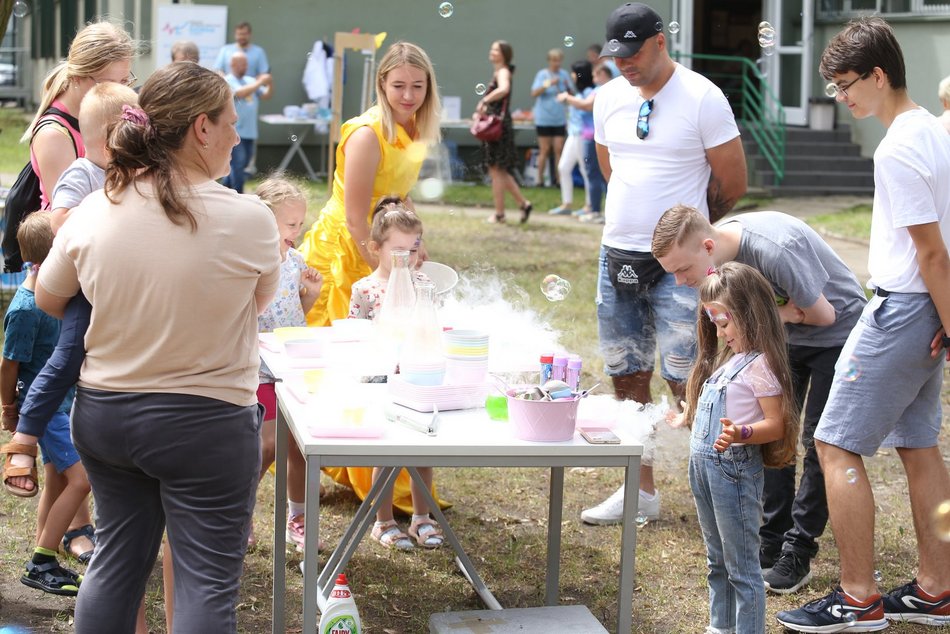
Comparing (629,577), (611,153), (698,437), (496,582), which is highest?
(611,153)

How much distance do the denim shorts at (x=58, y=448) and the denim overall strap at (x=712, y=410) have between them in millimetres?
2048

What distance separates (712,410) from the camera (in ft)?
10.6

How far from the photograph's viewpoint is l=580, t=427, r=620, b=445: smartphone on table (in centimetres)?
284

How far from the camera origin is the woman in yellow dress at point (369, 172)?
14.4 ft

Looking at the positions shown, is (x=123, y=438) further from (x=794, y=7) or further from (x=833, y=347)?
(x=794, y=7)

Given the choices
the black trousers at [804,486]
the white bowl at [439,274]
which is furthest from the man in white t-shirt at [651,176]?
the white bowl at [439,274]

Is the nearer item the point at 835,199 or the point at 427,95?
the point at 427,95

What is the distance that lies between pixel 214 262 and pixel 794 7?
16370 mm

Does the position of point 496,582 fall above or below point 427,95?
below

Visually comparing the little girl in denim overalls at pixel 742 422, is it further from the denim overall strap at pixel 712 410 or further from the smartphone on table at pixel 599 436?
the smartphone on table at pixel 599 436

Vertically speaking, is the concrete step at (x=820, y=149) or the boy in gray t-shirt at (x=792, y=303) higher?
the concrete step at (x=820, y=149)

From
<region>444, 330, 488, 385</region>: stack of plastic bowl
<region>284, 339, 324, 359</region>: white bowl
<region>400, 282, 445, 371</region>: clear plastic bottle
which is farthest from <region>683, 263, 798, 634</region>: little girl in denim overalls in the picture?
<region>284, 339, 324, 359</region>: white bowl

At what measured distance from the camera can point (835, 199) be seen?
1463 centimetres

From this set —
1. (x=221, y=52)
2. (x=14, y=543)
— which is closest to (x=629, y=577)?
(x=14, y=543)
